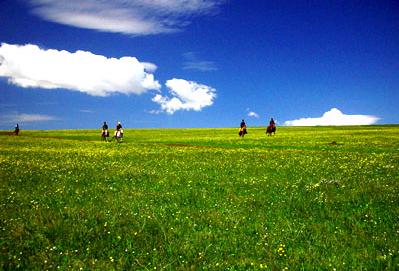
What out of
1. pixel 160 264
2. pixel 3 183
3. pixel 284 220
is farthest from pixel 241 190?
pixel 3 183

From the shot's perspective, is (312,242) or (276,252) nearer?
(276,252)

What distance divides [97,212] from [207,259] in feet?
16.7

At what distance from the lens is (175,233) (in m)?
10.7

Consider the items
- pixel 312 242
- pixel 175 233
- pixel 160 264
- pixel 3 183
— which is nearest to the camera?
pixel 160 264

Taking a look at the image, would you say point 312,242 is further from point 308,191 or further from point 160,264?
point 308,191

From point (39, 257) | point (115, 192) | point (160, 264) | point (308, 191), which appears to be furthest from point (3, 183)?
point (308, 191)

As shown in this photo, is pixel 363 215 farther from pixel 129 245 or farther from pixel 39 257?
pixel 39 257

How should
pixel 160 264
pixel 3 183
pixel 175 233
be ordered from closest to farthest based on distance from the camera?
pixel 160 264 → pixel 175 233 → pixel 3 183

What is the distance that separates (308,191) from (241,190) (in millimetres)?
2838

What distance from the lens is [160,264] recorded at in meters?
8.72

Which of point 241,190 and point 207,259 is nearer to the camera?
point 207,259

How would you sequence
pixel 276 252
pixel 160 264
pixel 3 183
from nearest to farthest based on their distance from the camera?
pixel 160 264
pixel 276 252
pixel 3 183

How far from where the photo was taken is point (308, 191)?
639 inches

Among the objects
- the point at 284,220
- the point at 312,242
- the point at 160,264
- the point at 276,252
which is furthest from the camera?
the point at 284,220
